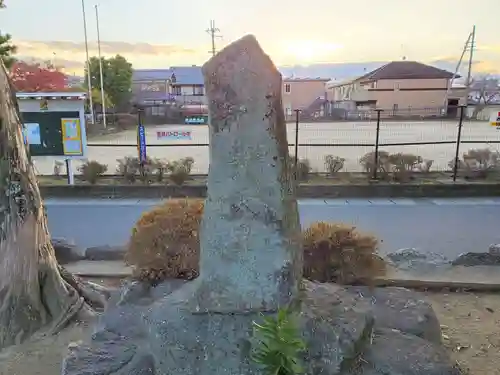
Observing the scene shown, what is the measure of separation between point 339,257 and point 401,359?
2462 mm

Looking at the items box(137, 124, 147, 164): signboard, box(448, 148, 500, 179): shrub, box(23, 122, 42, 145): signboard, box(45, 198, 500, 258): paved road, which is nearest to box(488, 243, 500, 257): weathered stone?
box(45, 198, 500, 258): paved road

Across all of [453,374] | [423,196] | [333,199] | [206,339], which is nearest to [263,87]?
[206,339]

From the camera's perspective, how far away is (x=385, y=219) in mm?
9211

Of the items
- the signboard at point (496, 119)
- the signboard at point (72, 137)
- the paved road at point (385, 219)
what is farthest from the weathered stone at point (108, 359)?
the signboard at point (496, 119)

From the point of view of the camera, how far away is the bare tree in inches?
1356

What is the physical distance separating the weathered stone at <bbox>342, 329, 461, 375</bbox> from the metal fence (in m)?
8.82

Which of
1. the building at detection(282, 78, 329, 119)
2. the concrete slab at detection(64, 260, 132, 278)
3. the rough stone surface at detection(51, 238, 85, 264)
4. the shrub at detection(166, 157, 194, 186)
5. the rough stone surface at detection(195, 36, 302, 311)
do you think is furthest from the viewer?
the building at detection(282, 78, 329, 119)

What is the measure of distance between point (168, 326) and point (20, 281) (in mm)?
2366

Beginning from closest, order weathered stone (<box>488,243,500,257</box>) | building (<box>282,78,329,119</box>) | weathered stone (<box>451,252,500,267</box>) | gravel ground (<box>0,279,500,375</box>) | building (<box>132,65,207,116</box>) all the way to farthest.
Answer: gravel ground (<box>0,279,500,375</box>) < weathered stone (<box>451,252,500,267</box>) < weathered stone (<box>488,243,500,257</box>) < building (<box>282,78,329,119</box>) < building (<box>132,65,207,116</box>)

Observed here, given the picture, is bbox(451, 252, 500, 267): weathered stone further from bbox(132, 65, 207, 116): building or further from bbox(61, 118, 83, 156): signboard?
bbox(132, 65, 207, 116): building

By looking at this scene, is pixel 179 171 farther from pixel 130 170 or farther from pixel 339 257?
pixel 339 257

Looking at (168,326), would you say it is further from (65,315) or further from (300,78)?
(300,78)

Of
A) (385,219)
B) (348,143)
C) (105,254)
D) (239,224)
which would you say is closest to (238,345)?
(239,224)

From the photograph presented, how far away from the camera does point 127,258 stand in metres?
5.56
